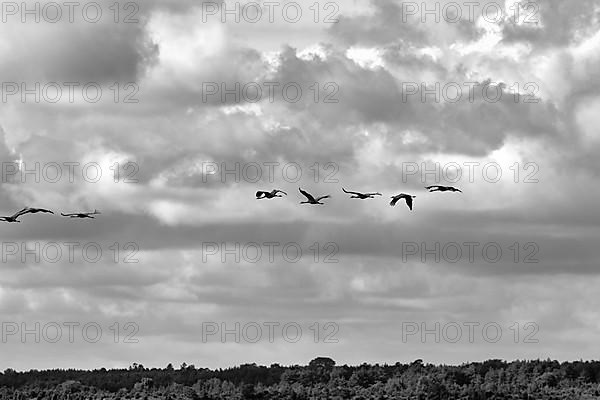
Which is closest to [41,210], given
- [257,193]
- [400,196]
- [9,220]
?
[9,220]

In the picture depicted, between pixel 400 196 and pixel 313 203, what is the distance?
7.25 meters

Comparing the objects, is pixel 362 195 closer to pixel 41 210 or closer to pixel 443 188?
pixel 443 188

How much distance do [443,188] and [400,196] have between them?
2999 millimetres

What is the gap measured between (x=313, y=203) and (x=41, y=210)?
19079 mm

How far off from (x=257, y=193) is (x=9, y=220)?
58.4ft

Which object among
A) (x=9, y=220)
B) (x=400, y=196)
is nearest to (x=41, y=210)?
(x=9, y=220)

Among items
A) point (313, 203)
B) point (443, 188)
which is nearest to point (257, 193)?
point (313, 203)

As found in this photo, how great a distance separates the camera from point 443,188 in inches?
5615

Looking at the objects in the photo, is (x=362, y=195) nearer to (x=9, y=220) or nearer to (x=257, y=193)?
(x=257, y=193)

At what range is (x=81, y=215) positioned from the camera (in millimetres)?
148000

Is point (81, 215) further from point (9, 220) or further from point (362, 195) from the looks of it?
point (362, 195)

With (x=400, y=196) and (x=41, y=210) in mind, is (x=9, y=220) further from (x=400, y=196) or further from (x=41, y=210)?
(x=400, y=196)

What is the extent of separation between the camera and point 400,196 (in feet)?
468

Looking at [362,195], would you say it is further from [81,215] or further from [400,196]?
[81,215]
